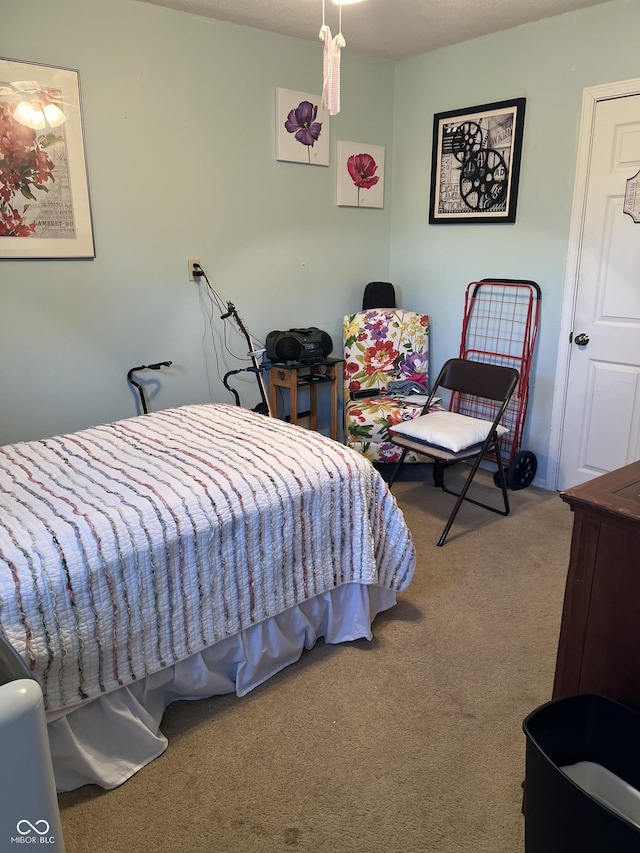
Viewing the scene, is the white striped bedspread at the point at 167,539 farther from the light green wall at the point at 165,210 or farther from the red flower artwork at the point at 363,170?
the red flower artwork at the point at 363,170

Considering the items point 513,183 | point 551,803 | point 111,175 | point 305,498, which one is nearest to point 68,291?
point 111,175

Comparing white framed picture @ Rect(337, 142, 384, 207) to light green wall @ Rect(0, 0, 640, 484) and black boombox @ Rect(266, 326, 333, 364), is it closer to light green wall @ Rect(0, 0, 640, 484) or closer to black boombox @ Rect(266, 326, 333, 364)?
light green wall @ Rect(0, 0, 640, 484)

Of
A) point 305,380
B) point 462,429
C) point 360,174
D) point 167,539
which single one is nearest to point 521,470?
point 462,429

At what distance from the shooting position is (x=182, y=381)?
3.45 m

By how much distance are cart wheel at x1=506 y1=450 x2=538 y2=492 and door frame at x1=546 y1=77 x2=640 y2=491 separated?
10 centimetres

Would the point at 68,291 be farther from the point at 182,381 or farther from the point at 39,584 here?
the point at 39,584

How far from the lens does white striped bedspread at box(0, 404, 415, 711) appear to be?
1535 mm

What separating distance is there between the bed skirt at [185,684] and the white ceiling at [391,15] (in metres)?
2.69

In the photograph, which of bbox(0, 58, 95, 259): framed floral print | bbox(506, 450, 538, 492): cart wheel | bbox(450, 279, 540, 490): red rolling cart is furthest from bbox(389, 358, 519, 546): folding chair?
bbox(0, 58, 95, 259): framed floral print

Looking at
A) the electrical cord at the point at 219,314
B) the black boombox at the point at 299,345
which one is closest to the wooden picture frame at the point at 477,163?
the black boombox at the point at 299,345

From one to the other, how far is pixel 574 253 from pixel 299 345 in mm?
1561

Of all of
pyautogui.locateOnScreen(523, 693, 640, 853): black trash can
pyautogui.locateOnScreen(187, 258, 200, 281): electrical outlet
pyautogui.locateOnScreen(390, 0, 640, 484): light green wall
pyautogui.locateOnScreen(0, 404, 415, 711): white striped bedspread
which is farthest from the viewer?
pyautogui.locateOnScreen(187, 258, 200, 281): electrical outlet

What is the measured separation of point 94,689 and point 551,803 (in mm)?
1101

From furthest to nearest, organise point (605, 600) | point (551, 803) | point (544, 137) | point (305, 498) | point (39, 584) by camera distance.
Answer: point (544, 137) < point (305, 498) < point (39, 584) < point (605, 600) < point (551, 803)
